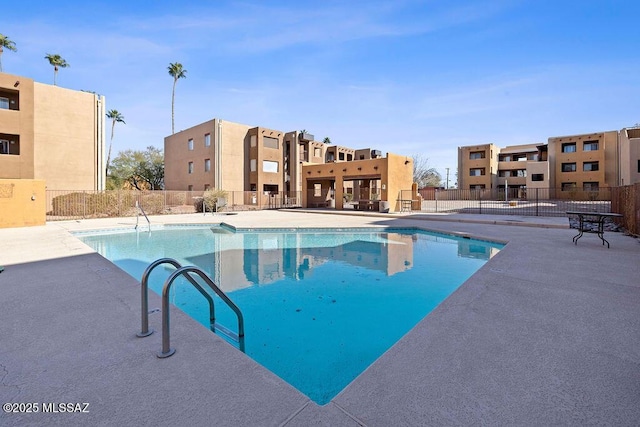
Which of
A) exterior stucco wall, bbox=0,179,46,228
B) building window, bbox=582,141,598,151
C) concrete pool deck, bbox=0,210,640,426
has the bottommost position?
concrete pool deck, bbox=0,210,640,426

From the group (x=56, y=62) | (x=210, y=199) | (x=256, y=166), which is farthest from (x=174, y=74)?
(x=210, y=199)

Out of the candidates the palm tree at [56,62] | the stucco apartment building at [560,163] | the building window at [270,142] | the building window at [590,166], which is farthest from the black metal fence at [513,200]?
the palm tree at [56,62]

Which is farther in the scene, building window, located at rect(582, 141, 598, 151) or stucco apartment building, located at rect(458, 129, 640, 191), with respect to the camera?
building window, located at rect(582, 141, 598, 151)

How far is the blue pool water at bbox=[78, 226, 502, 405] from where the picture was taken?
3770 mm

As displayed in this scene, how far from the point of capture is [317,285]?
6.51 meters

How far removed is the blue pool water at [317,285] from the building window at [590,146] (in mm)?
40094

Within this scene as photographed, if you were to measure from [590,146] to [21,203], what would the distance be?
177 feet

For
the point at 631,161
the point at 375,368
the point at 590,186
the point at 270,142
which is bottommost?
the point at 375,368

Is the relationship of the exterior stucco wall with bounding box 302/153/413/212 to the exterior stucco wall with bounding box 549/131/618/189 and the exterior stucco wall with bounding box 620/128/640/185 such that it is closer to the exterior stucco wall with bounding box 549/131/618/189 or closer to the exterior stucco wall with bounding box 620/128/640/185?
the exterior stucco wall with bounding box 620/128/640/185

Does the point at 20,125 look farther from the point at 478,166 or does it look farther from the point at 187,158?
the point at 478,166

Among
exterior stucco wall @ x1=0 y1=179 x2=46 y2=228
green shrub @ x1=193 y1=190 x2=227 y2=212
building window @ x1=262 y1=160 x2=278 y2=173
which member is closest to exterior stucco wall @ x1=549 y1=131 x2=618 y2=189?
building window @ x1=262 y1=160 x2=278 y2=173

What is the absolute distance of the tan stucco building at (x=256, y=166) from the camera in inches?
1061

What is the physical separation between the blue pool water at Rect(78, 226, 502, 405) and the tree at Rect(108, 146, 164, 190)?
1314 inches

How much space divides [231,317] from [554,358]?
409cm
